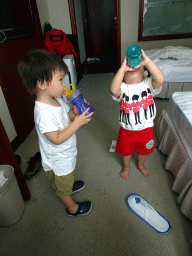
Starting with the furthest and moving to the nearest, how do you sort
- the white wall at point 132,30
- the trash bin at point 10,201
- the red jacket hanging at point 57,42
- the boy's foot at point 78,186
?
the white wall at point 132,30
the red jacket hanging at point 57,42
the boy's foot at point 78,186
the trash bin at point 10,201

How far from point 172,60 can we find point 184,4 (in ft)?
5.79

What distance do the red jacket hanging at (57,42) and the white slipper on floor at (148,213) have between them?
2566 millimetres

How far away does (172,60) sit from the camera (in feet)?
7.64

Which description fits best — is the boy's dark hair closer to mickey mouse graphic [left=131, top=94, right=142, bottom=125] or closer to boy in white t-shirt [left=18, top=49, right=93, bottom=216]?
boy in white t-shirt [left=18, top=49, right=93, bottom=216]

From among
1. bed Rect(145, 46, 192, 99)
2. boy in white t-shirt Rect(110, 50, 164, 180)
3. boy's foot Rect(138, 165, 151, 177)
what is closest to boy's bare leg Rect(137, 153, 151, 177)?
boy's foot Rect(138, 165, 151, 177)

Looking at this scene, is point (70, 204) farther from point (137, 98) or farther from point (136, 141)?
point (137, 98)

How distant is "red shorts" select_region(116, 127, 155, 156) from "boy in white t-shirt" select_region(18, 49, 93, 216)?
0.41 m

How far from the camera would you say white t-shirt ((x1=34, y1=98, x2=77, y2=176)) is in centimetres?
73

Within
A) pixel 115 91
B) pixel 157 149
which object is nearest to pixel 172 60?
pixel 157 149

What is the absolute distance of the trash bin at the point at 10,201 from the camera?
93cm

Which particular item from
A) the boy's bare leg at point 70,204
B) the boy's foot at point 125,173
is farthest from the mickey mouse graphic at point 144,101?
the boy's bare leg at point 70,204

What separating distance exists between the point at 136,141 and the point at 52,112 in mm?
651

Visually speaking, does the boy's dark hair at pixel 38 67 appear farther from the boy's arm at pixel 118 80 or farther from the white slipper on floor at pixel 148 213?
the white slipper on floor at pixel 148 213

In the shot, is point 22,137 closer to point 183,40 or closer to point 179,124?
point 179,124
